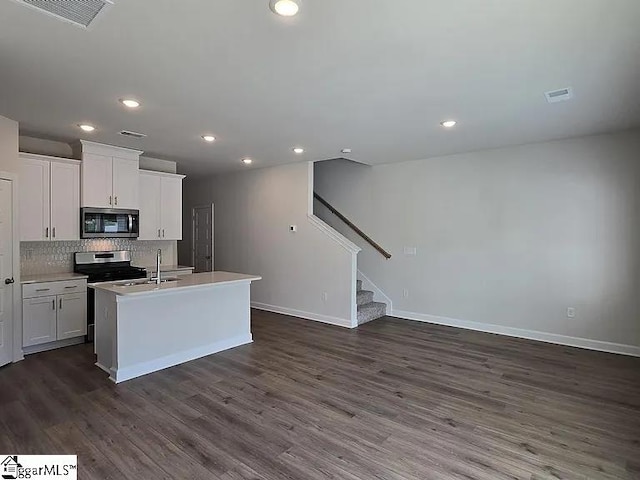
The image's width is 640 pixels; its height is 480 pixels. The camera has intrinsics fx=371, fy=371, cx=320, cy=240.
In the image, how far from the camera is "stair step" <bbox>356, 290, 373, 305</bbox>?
621cm

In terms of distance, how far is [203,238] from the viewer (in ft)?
26.5

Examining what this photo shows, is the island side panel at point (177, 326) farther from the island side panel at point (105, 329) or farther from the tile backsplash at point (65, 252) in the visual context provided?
the tile backsplash at point (65, 252)

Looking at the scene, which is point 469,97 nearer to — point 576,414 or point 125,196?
point 576,414

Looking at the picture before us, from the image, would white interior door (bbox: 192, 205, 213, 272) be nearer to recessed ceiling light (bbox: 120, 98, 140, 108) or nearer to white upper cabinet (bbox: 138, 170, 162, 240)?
white upper cabinet (bbox: 138, 170, 162, 240)

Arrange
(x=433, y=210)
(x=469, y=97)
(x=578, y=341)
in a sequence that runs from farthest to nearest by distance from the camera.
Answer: (x=433, y=210) < (x=578, y=341) < (x=469, y=97)

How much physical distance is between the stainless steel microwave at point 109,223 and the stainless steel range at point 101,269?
17.8 inches

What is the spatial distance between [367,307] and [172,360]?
128 inches

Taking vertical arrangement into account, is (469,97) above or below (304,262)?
above

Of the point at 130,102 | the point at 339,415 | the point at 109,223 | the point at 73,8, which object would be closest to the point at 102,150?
the point at 109,223

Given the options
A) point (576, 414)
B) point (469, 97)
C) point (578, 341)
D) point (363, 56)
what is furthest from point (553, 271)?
point (363, 56)

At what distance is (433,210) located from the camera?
5914 millimetres

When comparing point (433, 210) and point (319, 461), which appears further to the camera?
point (433, 210)

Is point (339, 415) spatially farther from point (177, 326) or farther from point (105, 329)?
point (105, 329)

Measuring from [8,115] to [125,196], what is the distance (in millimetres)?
1738
